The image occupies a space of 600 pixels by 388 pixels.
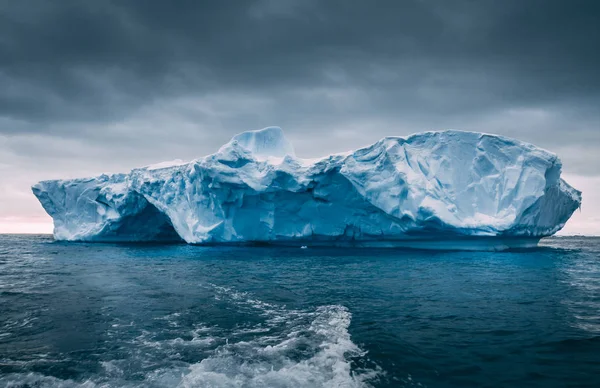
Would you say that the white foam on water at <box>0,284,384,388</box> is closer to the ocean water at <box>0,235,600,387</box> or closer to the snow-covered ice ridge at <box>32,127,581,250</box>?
the ocean water at <box>0,235,600,387</box>

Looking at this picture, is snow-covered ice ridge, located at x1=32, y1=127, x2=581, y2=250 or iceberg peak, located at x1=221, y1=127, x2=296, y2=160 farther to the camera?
iceberg peak, located at x1=221, y1=127, x2=296, y2=160

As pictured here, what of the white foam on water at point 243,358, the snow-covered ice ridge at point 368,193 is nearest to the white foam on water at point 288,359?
the white foam on water at point 243,358

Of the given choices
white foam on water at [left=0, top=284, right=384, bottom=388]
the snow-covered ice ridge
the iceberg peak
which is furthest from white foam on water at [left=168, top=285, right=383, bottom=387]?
the iceberg peak

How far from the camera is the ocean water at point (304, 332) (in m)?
4.14

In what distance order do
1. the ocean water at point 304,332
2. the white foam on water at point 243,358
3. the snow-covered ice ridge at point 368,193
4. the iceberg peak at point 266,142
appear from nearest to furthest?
the white foam on water at point 243,358, the ocean water at point 304,332, the snow-covered ice ridge at point 368,193, the iceberg peak at point 266,142

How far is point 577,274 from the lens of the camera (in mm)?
11414

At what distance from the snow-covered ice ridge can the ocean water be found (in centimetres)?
737

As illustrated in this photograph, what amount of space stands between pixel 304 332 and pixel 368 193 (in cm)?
1306

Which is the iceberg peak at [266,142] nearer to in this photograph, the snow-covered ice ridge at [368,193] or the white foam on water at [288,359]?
the snow-covered ice ridge at [368,193]

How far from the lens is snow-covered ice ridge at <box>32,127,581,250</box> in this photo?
17125 mm

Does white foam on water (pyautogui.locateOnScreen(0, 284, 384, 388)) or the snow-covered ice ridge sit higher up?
the snow-covered ice ridge

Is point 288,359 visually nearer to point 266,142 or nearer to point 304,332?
point 304,332

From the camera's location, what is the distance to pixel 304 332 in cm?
564

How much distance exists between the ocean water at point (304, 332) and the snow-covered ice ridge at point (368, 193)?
737 centimetres
